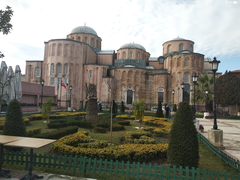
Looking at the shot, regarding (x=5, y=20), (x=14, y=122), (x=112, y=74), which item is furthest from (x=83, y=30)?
(x=14, y=122)

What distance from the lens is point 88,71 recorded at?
1400 inches

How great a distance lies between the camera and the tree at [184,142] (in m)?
4.39

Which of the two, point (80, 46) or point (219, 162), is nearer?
point (219, 162)

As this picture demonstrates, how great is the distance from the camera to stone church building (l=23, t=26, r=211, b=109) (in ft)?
110

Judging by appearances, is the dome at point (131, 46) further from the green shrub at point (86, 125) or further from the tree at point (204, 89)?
the green shrub at point (86, 125)

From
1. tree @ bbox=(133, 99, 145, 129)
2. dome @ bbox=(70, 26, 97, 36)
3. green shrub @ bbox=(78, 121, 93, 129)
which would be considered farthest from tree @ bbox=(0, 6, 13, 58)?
dome @ bbox=(70, 26, 97, 36)

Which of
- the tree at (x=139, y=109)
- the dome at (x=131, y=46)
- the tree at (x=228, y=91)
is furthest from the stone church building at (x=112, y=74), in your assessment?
the tree at (x=139, y=109)

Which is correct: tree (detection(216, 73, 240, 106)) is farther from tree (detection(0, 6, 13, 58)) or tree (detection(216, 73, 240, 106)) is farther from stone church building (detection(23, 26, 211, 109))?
tree (detection(0, 6, 13, 58))

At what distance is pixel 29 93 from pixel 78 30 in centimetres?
2268

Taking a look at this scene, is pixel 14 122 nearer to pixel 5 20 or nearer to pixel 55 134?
pixel 55 134

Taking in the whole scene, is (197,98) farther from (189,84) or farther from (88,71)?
(88,71)

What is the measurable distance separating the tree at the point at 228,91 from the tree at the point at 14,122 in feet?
91.4

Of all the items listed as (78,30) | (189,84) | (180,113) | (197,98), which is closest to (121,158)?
(180,113)

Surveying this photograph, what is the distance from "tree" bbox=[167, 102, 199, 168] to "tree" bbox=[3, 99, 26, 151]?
4.84m
